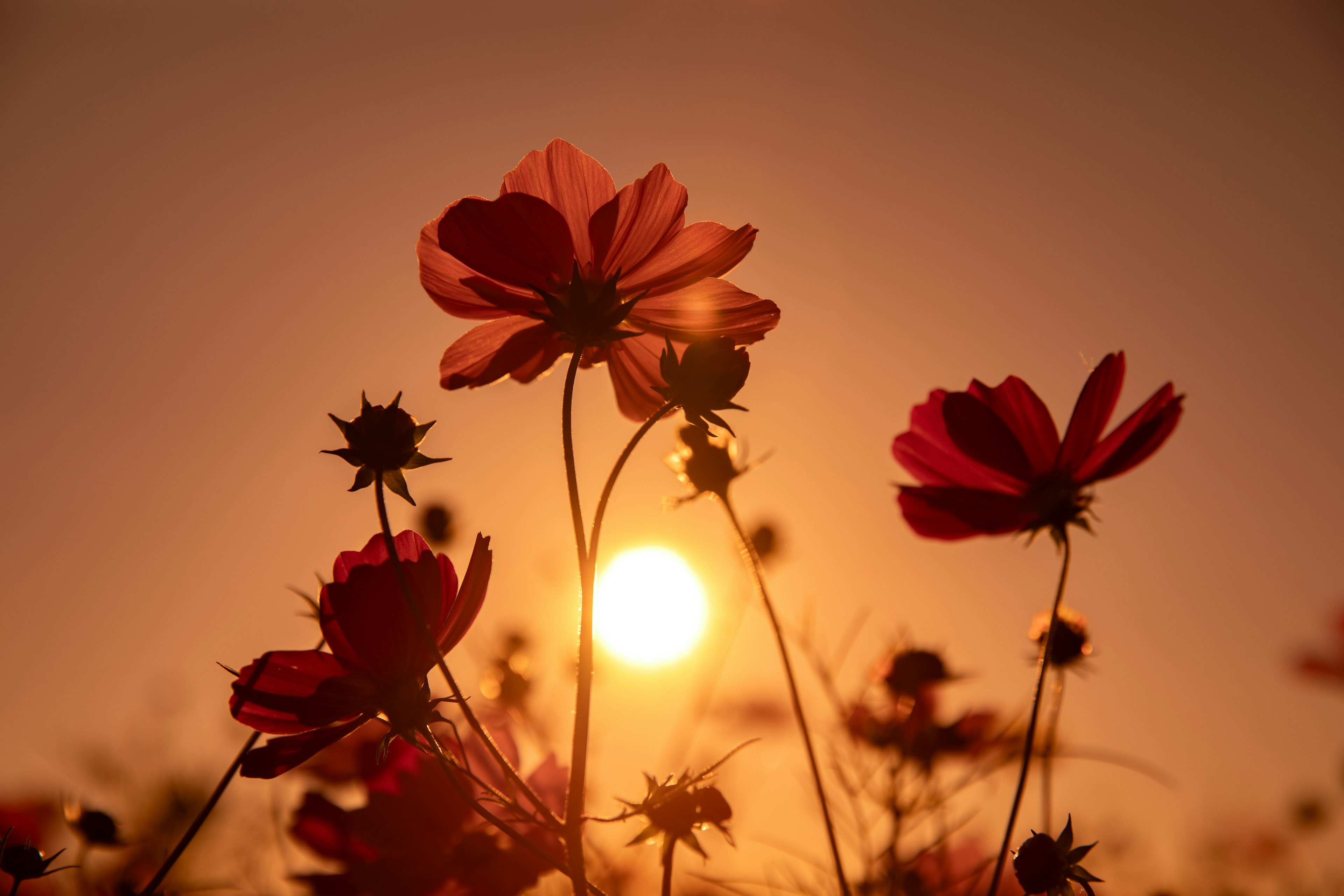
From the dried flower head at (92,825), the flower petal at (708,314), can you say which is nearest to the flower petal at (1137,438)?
the flower petal at (708,314)

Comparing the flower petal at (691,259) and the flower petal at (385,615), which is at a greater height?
the flower petal at (691,259)

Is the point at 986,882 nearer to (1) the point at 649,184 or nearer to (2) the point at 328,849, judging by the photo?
(2) the point at 328,849

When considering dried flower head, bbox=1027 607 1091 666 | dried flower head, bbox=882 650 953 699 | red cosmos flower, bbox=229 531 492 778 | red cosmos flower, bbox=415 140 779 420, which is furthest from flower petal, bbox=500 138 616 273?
dried flower head, bbox=882 650 953 699

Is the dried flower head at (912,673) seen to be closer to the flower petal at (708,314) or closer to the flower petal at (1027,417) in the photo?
the flower petal at (1027,417)

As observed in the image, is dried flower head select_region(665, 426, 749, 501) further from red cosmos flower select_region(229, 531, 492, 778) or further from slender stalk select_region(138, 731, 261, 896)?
slender stalk select_region(138, 731, 261, 896)

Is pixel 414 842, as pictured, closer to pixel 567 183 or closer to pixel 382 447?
pixel 382 447

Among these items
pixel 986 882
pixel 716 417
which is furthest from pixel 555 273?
pixel 986 882

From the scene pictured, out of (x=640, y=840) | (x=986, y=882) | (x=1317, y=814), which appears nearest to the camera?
(x=640, y=840)
